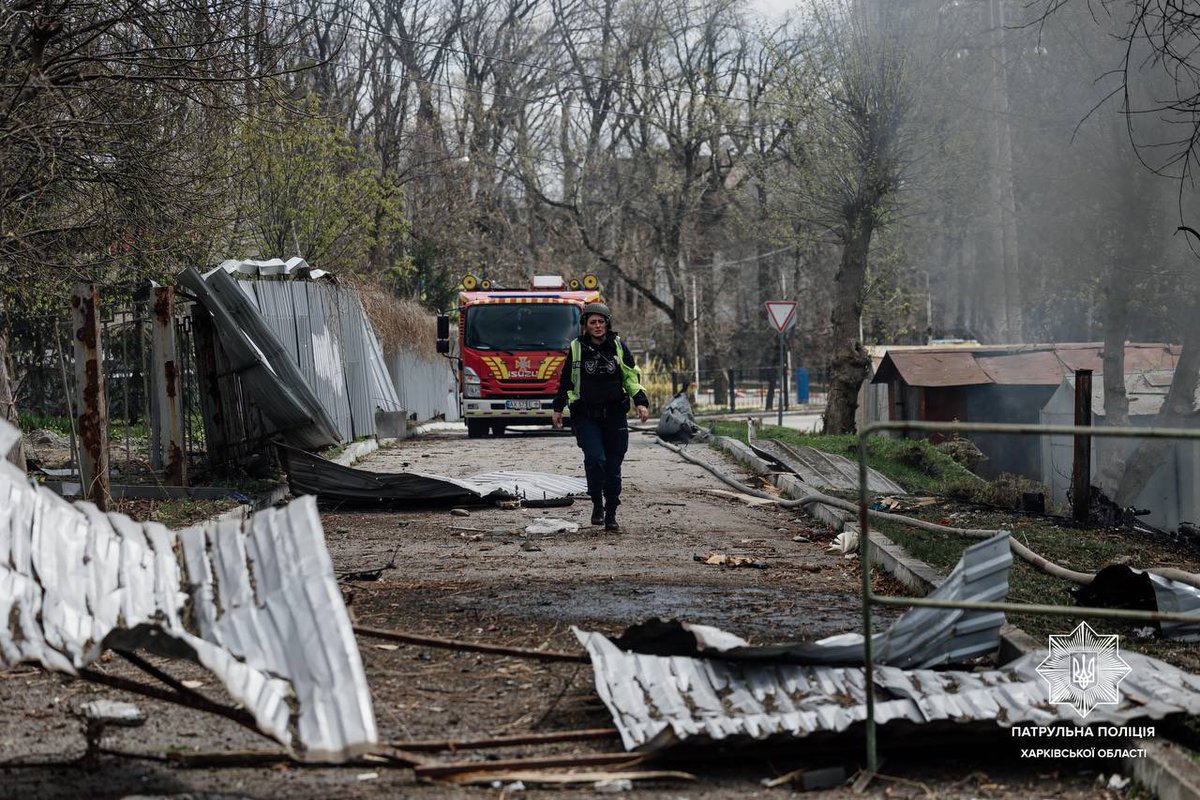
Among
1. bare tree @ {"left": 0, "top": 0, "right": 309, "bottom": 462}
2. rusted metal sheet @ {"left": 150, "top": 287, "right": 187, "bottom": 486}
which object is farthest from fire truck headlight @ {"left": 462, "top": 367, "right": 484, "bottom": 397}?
rusted metal sheet @ {"left": 150, "top": 287, "right": 187, "bottom": 486}

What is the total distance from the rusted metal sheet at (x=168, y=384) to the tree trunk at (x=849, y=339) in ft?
46.2

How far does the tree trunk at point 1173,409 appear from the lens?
52.0 ft

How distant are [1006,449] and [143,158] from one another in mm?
16152

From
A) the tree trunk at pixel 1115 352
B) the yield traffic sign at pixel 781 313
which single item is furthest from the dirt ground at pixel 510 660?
the yield traffic sign at pixel 781 313

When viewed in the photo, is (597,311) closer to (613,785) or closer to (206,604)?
(206,604)

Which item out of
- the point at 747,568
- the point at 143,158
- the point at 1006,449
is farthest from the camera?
the point at 1006,449

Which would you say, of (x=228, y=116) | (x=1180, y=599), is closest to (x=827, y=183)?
(x=228, y=116)

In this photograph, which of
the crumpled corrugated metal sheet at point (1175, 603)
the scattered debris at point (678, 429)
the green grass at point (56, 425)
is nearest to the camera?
the crumpled corrugated metal sheet at point (1175, 603)

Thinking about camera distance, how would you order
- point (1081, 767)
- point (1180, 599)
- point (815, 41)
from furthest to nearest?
point (815, 41) → point (1180, 599) → point (1081, 767)

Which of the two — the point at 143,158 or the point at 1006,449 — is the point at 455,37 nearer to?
the point at 1006,449

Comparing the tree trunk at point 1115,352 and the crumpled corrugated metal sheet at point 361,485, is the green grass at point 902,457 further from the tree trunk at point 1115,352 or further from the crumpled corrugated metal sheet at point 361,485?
the crumpled corrugated metal sheet at point 361,485

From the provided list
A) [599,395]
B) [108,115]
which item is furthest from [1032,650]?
[108,115]

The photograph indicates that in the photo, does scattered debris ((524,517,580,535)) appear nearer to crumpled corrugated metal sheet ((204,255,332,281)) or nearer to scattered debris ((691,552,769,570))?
scattered debris ((691,552,769,570))

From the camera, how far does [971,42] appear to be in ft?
71.6
